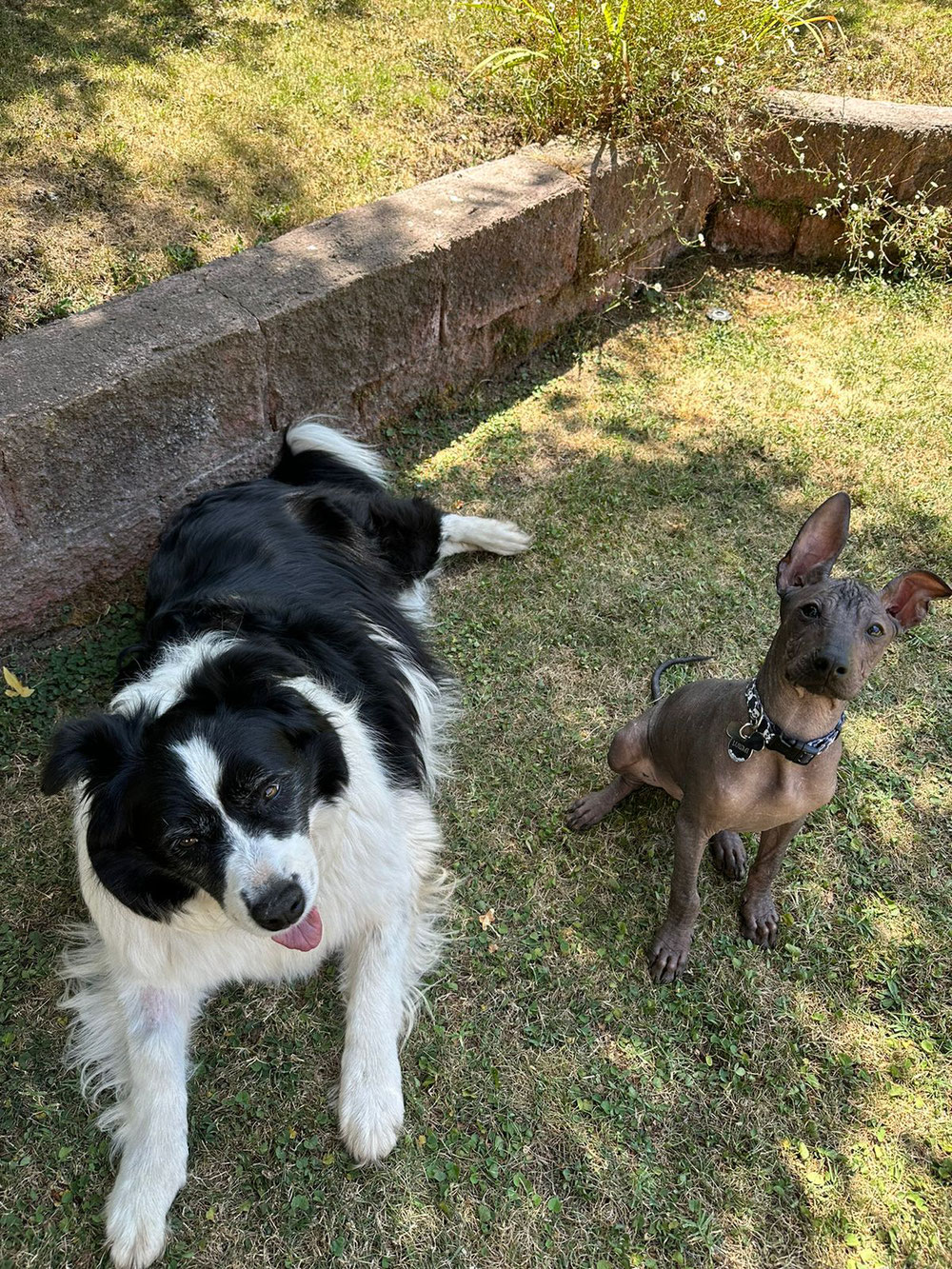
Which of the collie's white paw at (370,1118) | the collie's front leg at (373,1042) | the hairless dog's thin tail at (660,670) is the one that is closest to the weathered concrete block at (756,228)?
the hairless dog's thin tail at (660,670)

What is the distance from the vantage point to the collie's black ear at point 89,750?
192 cm

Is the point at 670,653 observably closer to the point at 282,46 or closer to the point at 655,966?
the point at 655,966

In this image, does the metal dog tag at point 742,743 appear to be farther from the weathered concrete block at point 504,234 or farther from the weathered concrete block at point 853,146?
the weathered concrete block at point 853,146

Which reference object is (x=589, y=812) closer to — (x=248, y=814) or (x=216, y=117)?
(x=248, y=814)

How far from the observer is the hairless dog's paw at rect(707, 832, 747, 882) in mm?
2773

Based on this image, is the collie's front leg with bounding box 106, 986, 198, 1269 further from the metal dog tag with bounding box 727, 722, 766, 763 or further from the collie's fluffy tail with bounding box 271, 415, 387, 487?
the collie's fluffy tail with bounding box 271, 415, 387, 487

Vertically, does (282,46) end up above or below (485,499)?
above

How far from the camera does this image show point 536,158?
440 cm

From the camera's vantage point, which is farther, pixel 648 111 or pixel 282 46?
pixel 282 46

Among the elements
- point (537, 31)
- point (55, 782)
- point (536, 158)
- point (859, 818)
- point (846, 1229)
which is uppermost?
point (537, 31)

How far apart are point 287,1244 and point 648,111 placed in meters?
5.06

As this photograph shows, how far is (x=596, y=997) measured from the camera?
2.56 metres

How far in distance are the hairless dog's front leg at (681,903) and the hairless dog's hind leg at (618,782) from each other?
0.27 metres

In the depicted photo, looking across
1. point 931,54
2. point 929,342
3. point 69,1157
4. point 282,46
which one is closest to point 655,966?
point 69,1157
